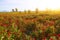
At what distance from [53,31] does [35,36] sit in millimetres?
1189

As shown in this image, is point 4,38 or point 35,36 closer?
point 4,38

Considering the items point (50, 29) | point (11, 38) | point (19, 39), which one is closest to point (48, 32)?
point (50, 29)

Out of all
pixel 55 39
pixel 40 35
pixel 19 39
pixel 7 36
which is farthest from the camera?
pixel 40 35

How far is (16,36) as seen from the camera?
1144cm

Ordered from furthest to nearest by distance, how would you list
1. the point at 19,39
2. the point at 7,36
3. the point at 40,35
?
1. the point at 40,35
2. the point at 19,39
3. the point at 7,36

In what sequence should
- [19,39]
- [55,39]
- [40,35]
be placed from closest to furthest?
[55,39]
[19,39]
[40,35]

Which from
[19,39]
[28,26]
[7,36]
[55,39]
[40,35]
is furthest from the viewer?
[28,26]

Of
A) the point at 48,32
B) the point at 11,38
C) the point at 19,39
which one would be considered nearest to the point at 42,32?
the point at 48,32

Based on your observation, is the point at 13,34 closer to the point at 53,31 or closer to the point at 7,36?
the point at 7,36

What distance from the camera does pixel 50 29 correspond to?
13.0m

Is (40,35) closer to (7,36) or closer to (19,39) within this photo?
(19,39)

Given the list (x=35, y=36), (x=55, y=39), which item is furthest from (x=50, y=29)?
(x=55, y=39)

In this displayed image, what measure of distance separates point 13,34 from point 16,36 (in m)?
0.20

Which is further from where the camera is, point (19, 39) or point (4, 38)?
point (19, 39)
